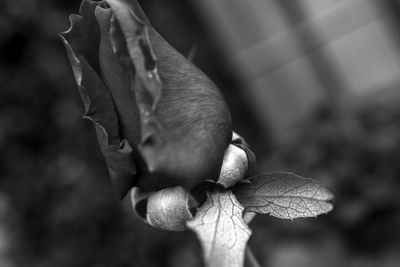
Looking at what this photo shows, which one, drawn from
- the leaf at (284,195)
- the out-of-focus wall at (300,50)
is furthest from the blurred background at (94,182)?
the leaf at (284,195)

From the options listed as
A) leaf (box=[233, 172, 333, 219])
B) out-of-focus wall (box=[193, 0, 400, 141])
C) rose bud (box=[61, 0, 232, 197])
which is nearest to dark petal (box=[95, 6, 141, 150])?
rose bud (box=[61, 0, 232, 197])

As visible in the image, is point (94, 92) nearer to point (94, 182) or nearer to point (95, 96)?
point (95, 96)

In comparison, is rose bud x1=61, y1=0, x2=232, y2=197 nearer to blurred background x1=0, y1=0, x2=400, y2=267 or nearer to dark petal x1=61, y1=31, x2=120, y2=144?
dark petal x1=61, y1=31, x2=120, y2=144

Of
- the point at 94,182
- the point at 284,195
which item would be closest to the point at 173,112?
the point at 284,195

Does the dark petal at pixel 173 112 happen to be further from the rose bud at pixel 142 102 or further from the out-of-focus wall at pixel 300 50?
the out-of-focus wall at pixel 300 50

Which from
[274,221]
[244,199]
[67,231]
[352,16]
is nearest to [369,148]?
[274,221]

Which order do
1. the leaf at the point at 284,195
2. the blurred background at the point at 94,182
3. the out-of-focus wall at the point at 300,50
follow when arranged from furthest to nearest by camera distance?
1. the out-of-focus wall at the point at 300,50
2. the blurred background at the point at 94,182
3. the leaf at the point at 284,195

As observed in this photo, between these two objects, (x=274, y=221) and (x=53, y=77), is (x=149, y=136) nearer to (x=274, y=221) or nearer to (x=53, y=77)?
(x=53, y=77)
